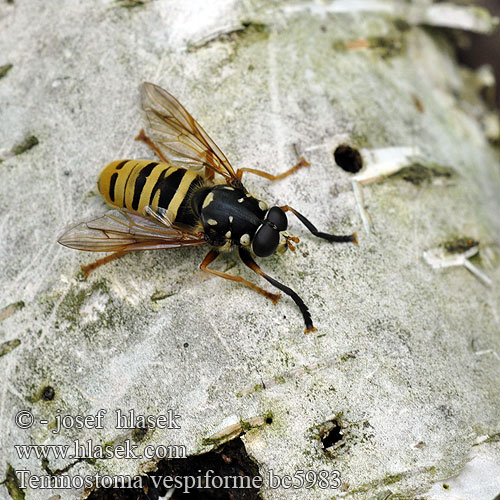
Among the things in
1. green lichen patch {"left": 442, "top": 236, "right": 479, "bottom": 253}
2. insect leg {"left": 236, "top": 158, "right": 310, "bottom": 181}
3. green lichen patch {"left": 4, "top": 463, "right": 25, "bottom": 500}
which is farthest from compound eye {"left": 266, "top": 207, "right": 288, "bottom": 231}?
green lichen patch {"left": 4, "top": 463, "right": 25, "bottom": 500}

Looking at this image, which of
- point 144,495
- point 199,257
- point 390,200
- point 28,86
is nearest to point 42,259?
point 199,257

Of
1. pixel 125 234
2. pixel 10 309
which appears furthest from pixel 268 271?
pixel 10 309

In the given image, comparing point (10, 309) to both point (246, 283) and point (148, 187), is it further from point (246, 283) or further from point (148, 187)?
point (246, 283)

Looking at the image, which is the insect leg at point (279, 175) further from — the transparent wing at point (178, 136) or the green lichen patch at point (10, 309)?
the green lichen patch at point (10, 309)

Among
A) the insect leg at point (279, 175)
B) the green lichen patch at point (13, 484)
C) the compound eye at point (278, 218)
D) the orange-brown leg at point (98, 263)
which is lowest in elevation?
the green lichen patch at point (13, 484)

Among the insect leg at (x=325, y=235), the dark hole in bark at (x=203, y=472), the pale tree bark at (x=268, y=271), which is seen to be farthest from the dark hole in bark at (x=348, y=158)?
the dark hole in bark at (x=203, y=472)

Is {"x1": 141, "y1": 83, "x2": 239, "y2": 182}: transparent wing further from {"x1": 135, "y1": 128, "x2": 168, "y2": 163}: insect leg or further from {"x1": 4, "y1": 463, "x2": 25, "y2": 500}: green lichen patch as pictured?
{"x1": 4, "y1": 463, "x2": 25, "y2": 500}: green lichen patch
